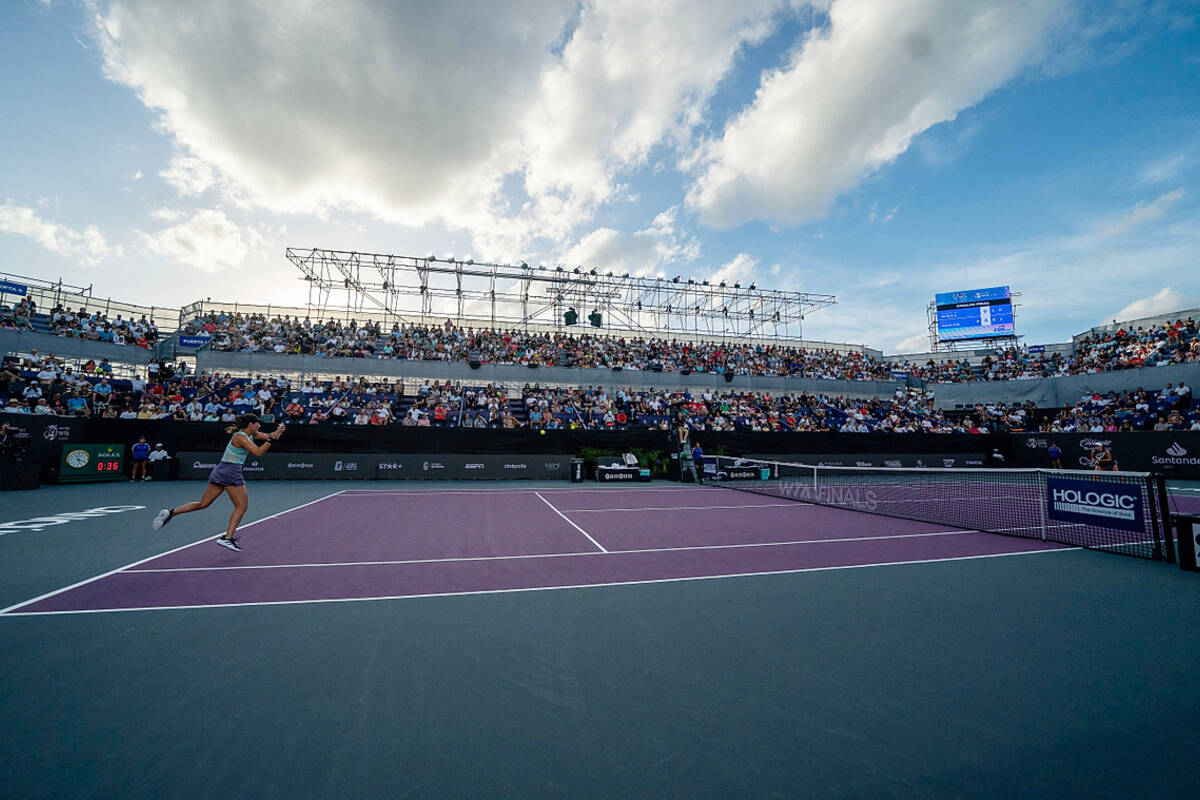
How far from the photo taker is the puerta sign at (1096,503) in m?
7.51

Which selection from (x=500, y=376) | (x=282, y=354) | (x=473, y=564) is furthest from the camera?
(x=500, y=376)

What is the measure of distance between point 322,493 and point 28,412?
33.5 feet

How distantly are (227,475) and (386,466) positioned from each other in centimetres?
1396

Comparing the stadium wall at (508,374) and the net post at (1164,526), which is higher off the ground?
the stadium wall at (508,374)

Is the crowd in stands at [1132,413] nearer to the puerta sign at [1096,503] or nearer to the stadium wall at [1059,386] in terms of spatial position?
the stadium wall at [1059,386]

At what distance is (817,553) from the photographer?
24.6 feet

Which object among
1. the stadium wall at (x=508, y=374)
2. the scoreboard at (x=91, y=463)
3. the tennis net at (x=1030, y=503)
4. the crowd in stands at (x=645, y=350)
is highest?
the crowd in stands at (x=645, y=350)

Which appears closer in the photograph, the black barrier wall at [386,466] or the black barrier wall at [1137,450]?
Answer: the black barrier wall at [386,466]

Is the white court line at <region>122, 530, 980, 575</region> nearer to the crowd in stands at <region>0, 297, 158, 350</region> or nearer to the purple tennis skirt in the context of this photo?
the purple tennis skirt

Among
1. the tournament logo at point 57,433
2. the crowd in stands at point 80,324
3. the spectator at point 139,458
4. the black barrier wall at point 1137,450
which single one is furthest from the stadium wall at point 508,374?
the black barrier wall at point 1137,450

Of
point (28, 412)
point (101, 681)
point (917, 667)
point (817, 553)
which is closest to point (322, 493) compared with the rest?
point (28, 412)

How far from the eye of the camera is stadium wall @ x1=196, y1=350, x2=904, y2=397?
2745 cm

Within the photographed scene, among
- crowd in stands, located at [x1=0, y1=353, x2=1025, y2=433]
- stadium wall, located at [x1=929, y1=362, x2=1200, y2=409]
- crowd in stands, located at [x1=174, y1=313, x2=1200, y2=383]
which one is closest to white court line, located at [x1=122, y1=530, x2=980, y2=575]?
crowd in stands, located at [x1=0, y1=353, x2=1025, y2=433]

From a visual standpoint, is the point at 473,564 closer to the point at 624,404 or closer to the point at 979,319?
the point at 624,404
